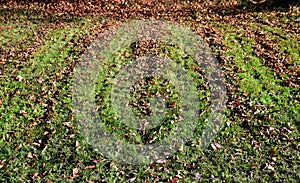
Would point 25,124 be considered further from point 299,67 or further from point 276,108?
point 299,67

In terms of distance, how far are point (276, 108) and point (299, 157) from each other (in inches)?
40.7

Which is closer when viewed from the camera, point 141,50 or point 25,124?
point 25,124

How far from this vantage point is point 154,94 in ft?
17.3

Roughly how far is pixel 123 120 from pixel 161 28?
135 inches

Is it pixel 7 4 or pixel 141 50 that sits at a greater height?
pixel 7 4

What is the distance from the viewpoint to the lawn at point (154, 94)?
3.99 metres

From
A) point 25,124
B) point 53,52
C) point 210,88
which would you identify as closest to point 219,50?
point 210,88

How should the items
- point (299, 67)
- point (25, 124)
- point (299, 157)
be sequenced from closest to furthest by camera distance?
point (299, 157) → point (25, 124) → point (299, 67)

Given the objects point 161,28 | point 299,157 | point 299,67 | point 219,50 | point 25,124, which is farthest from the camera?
point 161,28

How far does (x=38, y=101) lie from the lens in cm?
508

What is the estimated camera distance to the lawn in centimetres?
399

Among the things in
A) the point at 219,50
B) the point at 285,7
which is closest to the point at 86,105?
the point at 219,50

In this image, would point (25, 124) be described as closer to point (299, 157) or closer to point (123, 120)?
point (123, 120)

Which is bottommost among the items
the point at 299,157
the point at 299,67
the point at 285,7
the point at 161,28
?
the point at 299,157
